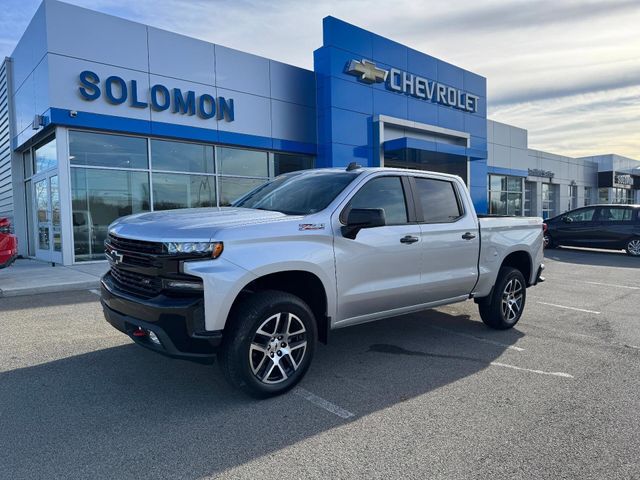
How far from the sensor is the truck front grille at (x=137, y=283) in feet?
11.8

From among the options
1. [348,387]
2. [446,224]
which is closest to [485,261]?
[446,224]

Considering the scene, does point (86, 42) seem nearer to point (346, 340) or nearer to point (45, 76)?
point (45, 76)

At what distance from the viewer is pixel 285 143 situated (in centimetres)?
1577

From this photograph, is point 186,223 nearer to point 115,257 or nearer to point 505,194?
point 115,257

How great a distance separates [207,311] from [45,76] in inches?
433

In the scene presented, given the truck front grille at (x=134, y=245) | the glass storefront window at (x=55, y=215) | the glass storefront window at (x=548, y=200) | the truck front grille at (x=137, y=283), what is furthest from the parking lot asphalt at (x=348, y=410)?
the glass storefront window at (x=548, y=200)

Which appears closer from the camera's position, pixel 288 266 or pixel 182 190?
pixel 288 266

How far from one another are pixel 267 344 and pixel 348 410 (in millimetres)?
814

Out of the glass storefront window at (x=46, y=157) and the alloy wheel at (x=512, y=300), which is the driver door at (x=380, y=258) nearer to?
the alloy wheel at (x=512, y=300)

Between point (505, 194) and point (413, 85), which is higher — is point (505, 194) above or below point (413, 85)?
below

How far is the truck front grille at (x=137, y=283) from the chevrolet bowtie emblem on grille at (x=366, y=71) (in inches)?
541

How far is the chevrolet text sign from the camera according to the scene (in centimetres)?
1639

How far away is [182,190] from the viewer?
13867 millimetres

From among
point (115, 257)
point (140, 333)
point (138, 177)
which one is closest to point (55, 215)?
point (138, 177)
